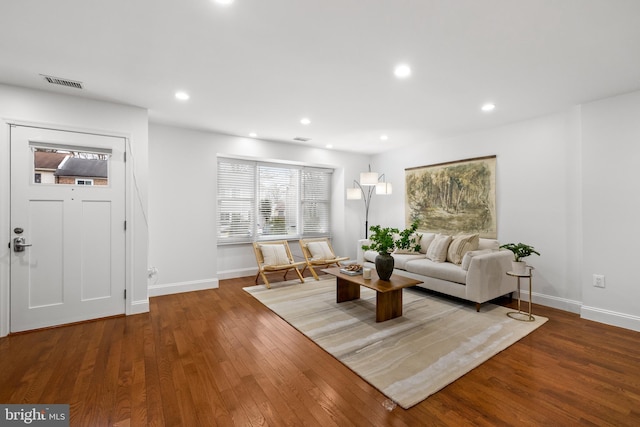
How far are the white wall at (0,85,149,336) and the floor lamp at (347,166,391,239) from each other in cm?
352

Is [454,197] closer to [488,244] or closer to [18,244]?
[488,244]

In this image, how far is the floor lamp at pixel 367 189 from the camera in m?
5.22

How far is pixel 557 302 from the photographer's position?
370cm

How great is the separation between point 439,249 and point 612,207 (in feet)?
6.46

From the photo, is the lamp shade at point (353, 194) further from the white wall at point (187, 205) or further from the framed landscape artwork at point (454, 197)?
the white wall at point (187, 205)

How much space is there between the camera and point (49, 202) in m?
3.10

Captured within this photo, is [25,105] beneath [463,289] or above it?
above

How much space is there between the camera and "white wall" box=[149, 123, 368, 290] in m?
4.26

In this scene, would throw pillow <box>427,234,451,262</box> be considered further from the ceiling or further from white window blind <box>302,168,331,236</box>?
white window blind <box>302,168,331,236</box>

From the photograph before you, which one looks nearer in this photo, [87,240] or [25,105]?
[25,105]

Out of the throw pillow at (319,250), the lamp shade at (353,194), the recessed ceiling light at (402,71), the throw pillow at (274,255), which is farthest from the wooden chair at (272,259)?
the recessed ceiling light at (402,71)

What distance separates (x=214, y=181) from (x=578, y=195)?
519cm

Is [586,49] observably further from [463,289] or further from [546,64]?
[463,289]

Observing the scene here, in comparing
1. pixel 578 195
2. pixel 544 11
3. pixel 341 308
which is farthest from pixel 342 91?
pixel 578 195
